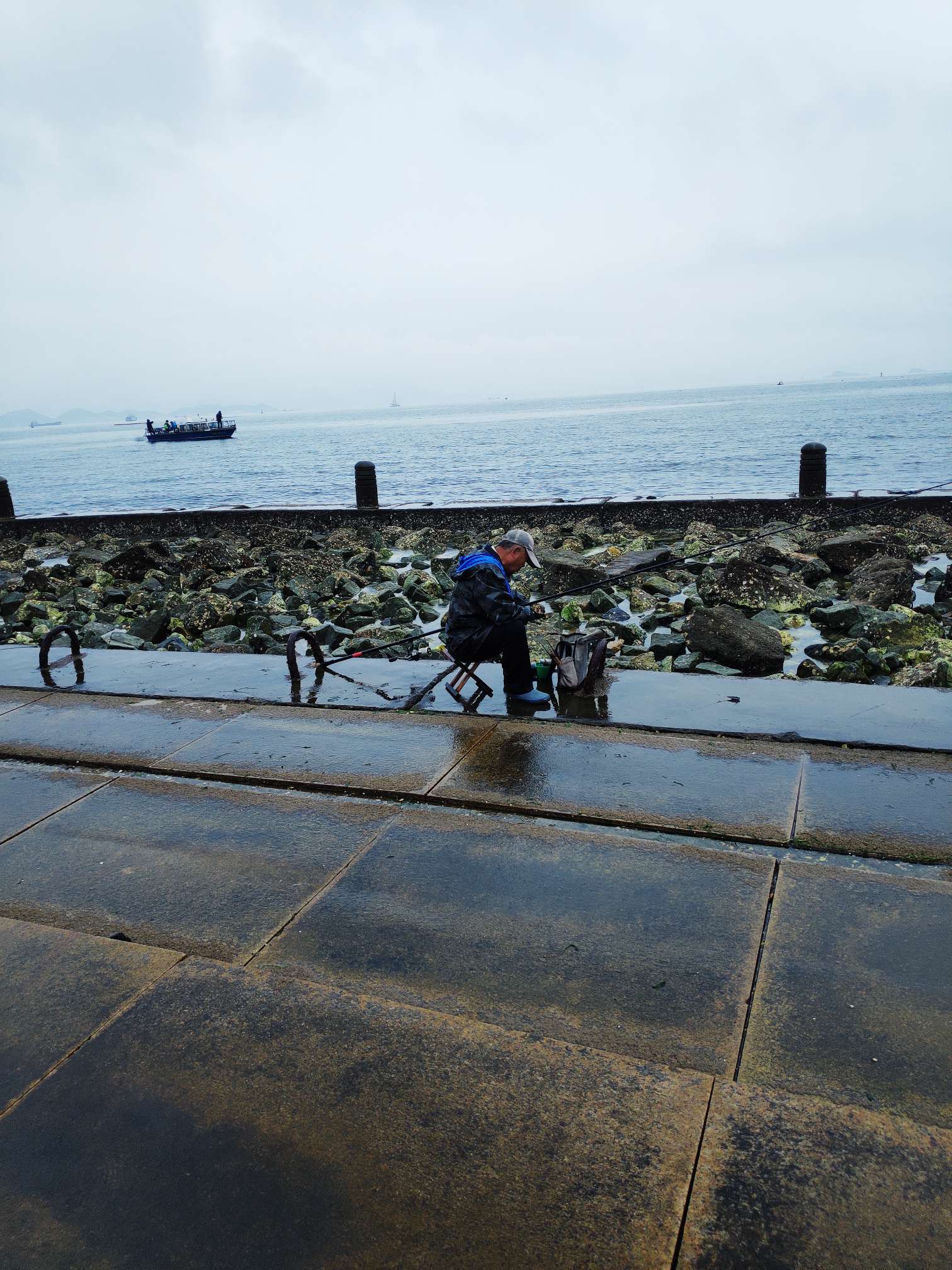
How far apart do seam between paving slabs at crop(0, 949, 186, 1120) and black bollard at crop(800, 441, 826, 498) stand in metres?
14.0

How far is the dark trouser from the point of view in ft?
17.3

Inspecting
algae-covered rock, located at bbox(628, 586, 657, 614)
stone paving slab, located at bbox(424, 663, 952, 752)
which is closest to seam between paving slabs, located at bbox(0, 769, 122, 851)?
stone paving slab, located at bbox(424, 663, 952, 752)

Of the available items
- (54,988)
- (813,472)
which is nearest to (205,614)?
(54,988)

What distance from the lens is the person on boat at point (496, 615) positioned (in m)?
5.26

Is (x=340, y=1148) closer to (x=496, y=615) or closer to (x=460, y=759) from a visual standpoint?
(x=460, y=759)

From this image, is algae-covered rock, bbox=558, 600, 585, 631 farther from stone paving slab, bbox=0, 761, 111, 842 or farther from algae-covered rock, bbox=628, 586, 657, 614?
stone paving slab, bbox=0, 761, 111, 842

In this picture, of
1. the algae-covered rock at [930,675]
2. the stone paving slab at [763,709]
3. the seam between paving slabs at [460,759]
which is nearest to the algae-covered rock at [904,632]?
the algae-covered rock at [930,675]

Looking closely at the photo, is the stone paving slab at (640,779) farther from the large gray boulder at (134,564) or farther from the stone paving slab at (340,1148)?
the large gray boulder at (134,564)

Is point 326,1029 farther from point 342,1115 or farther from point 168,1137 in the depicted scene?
point 168,1137

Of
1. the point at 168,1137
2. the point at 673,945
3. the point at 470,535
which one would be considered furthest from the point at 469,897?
the point at 470,535

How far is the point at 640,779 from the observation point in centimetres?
398

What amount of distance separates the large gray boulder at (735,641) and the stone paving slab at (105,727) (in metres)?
3.99

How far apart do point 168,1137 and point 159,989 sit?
23.6 inches

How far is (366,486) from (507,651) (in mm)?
12578
